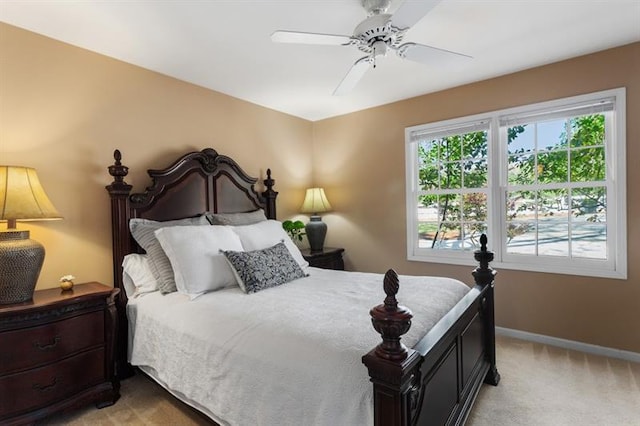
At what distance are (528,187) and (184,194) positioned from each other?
3.18 metres

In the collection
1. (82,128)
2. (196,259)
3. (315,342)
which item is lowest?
(315,342)

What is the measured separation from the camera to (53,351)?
192 centimetres

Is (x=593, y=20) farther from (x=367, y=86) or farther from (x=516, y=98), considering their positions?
(x=367, y=86)

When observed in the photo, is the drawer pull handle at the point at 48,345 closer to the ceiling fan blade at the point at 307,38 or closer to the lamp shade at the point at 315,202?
the ceiling fan blade at the point at 307,38

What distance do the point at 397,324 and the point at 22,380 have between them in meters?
2.08

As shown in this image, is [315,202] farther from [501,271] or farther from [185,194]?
[501,271]

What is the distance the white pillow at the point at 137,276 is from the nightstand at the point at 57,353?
21 centimetres

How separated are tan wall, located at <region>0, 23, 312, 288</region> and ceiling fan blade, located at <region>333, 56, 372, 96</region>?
1.48 metres

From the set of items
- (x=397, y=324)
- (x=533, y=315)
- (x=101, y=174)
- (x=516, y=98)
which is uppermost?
(x=516, y=98)

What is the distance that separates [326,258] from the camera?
3.78m

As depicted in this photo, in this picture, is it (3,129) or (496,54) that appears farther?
(496,54)

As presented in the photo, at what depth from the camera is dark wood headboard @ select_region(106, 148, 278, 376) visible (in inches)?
99.4

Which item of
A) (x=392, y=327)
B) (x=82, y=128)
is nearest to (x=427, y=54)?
(x=392, y=327)

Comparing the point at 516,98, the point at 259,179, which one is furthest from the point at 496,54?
the point at 259,179
